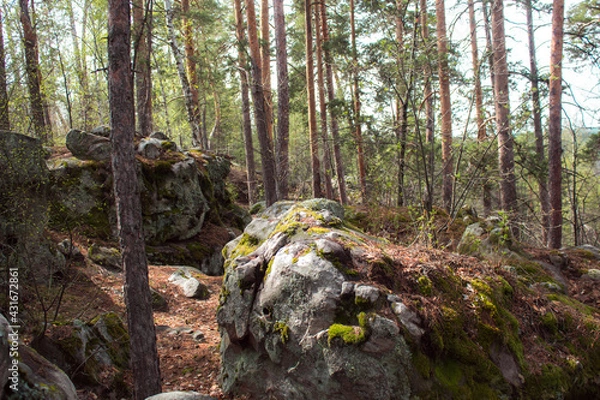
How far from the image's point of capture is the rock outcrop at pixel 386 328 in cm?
319

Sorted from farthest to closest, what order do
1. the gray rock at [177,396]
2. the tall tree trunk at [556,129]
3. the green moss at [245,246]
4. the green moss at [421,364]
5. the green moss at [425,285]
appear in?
the tall tree trunk at [556,129], the green moss at [245,246], the green moss at [425,285], the gray rock at [177,396], the green moss at [421,364]

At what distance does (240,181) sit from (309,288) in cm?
1835

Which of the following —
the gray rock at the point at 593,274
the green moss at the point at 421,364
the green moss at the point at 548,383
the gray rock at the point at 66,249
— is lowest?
the green moss at the point at 548,383

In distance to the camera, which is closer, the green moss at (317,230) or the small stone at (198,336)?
the green moss at (317,230)

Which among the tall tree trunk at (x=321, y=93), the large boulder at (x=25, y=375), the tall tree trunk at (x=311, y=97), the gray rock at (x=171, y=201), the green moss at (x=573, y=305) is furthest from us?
the tall tree trunk at (x=321, y=93)

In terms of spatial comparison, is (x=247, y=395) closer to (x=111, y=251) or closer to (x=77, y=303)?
(x=77, y=303)

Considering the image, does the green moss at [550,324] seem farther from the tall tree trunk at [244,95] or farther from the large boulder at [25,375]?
the tall tree trunk at [244,95]

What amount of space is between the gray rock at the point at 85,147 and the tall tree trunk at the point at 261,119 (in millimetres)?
4342

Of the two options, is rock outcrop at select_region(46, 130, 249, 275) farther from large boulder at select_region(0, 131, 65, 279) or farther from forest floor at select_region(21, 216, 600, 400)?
large boulder at select_region(0, 131, 65, 279)

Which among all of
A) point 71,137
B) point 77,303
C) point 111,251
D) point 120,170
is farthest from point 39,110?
point 120,170

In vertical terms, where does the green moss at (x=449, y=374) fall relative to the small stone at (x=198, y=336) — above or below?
above

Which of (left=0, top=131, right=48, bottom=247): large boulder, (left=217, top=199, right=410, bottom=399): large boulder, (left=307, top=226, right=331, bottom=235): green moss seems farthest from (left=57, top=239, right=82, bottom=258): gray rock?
(left=307, top=226, right=331, bottom=235): green moss

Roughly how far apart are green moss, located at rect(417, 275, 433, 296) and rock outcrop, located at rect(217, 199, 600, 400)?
1 cm

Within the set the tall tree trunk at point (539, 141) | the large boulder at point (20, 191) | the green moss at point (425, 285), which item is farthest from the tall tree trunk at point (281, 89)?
the green moss at point (425, 285)
